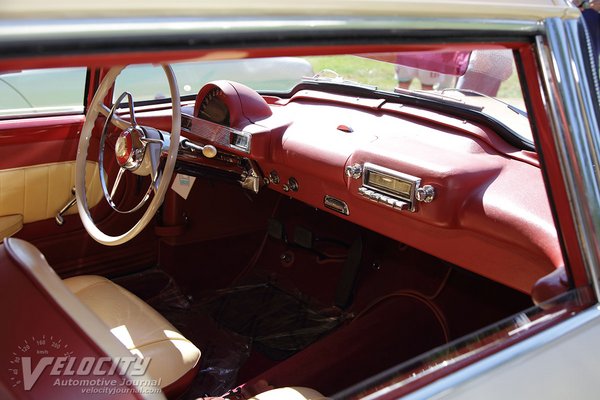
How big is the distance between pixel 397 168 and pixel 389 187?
0.07 metres

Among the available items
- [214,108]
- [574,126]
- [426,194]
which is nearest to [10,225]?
[214,108]

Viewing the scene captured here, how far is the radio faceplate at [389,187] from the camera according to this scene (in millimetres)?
1771

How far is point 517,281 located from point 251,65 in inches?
53.3

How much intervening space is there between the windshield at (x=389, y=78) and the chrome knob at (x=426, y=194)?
0.29m

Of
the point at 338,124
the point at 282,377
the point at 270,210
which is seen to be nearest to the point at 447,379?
the point at 282,377

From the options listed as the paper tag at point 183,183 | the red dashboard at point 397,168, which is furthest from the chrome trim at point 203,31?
the paper tag at point 183,183

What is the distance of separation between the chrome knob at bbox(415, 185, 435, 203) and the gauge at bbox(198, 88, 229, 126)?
83 centimetres

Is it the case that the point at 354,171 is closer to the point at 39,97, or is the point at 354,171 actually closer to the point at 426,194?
the point at 426,194

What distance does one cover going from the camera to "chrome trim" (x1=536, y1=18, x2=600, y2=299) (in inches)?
44.8

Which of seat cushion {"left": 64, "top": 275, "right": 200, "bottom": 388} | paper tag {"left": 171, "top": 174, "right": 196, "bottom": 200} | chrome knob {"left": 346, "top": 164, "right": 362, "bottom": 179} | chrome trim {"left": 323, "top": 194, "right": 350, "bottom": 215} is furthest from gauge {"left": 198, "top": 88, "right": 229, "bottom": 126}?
seat cushion {"left": 64, "top": 275, "right": 200, "bottom": 388}

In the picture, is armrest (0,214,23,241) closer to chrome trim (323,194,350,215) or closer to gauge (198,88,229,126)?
gauge (198,88,229,126)

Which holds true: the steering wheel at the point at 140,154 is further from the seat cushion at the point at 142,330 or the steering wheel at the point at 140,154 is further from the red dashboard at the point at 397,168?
the red dashboard at the point at 397,168

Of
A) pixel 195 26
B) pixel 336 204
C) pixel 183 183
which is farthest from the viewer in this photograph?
pixel 183 183

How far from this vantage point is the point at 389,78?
8.01 ft
